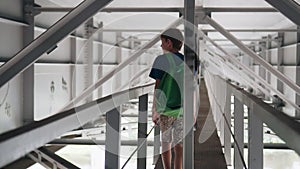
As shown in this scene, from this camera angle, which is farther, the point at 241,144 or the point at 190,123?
the point at 241,144

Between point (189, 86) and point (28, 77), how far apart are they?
363 cm

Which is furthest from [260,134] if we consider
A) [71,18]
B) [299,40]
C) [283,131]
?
[299,40]

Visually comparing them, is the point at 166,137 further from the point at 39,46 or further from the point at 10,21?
the point at 10,21

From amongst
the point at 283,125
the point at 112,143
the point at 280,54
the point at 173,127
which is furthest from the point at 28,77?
the point at 280,54

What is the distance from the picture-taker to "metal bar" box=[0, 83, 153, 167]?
629mm

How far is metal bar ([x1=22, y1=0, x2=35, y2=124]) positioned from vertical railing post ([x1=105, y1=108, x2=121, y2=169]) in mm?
3457

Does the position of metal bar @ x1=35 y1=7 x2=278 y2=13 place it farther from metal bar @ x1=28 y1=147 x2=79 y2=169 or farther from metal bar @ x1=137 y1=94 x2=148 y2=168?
metal bar @ x1=137 y1=94 x2=148 y2=168

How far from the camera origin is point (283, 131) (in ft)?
3.06

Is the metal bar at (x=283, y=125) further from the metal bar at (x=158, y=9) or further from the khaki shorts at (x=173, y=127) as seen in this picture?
the metal bar at (x=158, y=9)

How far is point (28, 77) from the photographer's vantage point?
475 centimetres

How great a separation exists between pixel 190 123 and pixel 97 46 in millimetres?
6820

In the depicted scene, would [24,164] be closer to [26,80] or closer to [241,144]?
[26,80]

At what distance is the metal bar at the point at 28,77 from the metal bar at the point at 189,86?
11.6 ft

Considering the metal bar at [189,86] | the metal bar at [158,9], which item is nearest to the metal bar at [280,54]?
the metal bar at [158,9]
